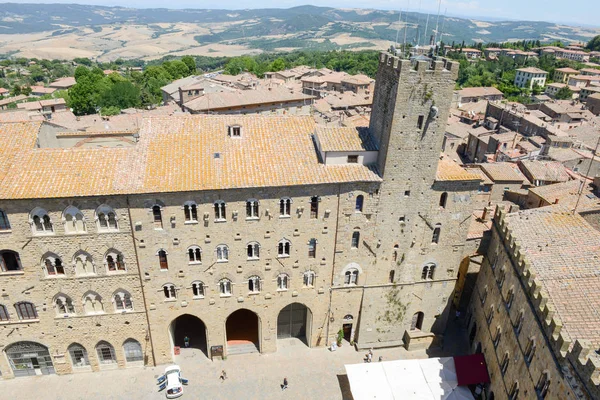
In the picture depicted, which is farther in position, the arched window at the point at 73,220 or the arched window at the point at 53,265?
the arched window at the point at 53,265

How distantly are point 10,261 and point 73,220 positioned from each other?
5.94 meters

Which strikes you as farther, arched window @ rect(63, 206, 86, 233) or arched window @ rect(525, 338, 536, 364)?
arched window @ rect(63, 206, 86, 233)

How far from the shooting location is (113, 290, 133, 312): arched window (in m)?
34.0

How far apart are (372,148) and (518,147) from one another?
161ft

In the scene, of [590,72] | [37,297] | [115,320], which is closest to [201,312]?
[115,320]

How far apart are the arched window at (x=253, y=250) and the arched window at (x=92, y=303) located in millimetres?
12282

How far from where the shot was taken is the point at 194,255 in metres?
33.6

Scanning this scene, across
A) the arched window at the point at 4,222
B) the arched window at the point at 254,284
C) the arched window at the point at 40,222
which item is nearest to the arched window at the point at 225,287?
the arched window at the point at 254,284

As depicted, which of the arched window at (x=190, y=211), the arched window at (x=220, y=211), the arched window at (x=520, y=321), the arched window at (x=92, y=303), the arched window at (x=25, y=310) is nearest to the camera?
the arched window at (x=520, y=321)

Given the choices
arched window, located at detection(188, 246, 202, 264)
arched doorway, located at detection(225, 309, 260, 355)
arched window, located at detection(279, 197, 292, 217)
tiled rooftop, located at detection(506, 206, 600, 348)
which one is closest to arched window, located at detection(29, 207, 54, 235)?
arched window, located at detection(188, 246, 202, 264)

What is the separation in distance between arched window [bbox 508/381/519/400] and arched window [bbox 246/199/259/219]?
21546 mm

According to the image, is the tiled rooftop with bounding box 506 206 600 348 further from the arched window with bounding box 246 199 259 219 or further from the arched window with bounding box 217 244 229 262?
the arched window with bounding box 217 244 229 262

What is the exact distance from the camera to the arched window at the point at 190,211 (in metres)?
31.5

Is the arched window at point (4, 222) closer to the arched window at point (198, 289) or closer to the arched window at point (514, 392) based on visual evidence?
the arched window at point (198, 289)
